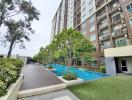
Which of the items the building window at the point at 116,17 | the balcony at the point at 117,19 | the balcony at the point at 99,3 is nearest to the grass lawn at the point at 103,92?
the balcony at the point at 117,19

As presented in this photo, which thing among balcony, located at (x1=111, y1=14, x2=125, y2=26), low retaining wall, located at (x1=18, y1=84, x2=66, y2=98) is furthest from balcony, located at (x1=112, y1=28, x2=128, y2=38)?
low retaining wall, located at (x1=18, y1=84, x2=66, y2=98)

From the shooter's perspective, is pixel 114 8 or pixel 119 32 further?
pixel 114 8

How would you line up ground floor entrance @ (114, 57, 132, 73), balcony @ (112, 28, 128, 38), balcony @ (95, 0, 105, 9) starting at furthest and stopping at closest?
1. balcony @ (95, 0, 105, 9)
2. balcony @ (112, 28, 128, 38)
3. ground floor entrance @ (114, 57, 132, 73)

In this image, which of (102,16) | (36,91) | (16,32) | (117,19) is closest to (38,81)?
(36,91)

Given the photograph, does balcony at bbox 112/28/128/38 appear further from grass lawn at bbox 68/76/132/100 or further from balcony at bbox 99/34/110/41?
grass lawn at bbox 68/76/132/100

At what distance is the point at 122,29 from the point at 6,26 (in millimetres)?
21710

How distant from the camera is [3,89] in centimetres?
356

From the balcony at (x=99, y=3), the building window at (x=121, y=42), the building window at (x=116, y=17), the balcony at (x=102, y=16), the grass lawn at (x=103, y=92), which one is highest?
the balcony at (x=99, y=3)

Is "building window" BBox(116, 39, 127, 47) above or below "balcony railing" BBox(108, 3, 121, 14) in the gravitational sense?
below

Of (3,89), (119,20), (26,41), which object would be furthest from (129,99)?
(26,41)

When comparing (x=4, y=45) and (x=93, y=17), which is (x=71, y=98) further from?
(x=93, y=17)

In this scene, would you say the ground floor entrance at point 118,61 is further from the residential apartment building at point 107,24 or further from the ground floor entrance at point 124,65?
the residential apartment building at point 107,24

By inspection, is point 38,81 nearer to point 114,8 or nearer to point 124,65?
point 124,65

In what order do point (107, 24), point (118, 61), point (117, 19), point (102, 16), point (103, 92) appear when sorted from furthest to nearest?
point (102, 16) < point (107, 24) < point (117, 19) < point (118, 61) < point (103, 92)
